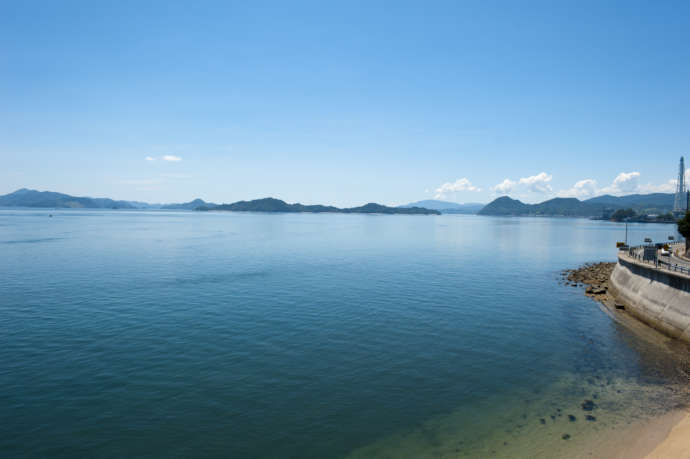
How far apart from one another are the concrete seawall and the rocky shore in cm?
165

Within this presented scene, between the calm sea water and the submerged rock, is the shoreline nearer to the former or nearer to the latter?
the calm sea water

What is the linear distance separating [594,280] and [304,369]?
163 feet

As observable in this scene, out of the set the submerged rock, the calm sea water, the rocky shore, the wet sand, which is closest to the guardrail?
the rocky shore

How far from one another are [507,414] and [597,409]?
15.8ft

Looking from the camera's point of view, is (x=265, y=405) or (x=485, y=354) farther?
(x=485, y=354)

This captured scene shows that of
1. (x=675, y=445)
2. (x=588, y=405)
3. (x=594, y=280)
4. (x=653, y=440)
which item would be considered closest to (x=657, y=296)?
(x=594, y=280)

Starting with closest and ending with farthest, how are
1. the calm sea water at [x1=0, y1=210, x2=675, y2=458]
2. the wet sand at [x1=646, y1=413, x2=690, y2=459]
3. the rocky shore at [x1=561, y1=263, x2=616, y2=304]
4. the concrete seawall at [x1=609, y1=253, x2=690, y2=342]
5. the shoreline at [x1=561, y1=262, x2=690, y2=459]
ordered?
the wet sand at [x1=646, y1=413, x2=690, y2=459] < the shoreline at [x1=561, y1=262, x2=690, y2=459] < the calm sea water at [x1=0, y1=210, x2=675, y2=458] < the concrete seawall at [x1=609, y1=253, x2=690, y2=342] < the rocky shore at [x1=561, y1=263, x2=616, y2=304]

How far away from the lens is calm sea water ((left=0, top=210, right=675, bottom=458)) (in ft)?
49.7

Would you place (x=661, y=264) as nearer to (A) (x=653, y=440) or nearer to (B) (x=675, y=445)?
(A) (x=653, y=440)

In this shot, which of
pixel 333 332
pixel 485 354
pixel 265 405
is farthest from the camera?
pixel 333 332

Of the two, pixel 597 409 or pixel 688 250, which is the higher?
pixel 688 250

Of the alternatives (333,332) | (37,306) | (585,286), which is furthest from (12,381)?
(585,286)

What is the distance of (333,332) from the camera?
89.6 feet

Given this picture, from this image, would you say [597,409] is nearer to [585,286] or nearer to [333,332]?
[333,332]
